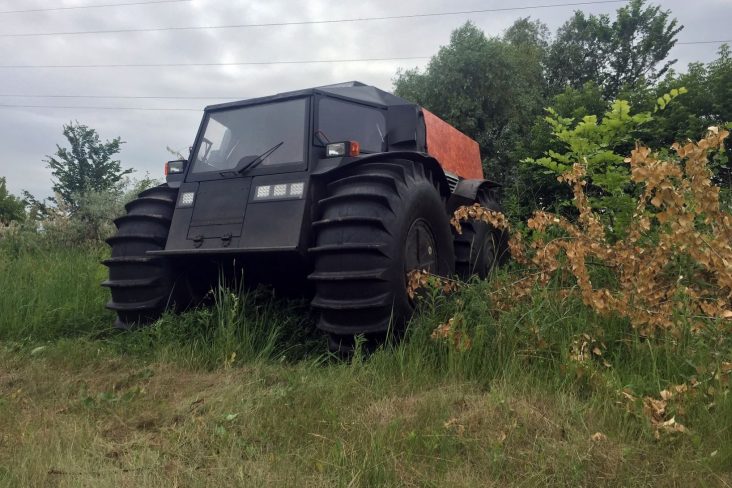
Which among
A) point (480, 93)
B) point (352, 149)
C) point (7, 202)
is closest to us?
point (352, 149)

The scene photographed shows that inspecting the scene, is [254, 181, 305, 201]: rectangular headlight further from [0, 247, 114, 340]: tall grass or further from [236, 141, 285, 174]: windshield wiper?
[0, 247, 114, 340]: tall grass

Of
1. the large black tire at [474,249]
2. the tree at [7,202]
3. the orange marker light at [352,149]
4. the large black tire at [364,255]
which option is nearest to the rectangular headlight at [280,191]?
the large black tire at [364,255]

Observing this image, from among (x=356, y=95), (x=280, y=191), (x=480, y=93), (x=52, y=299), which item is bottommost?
(x=52, y=299)

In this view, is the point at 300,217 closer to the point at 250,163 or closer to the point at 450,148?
the point at 250,163

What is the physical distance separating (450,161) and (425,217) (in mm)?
2596

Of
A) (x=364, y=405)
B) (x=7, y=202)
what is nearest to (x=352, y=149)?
(x=364, y=405)

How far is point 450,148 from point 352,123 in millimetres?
2082

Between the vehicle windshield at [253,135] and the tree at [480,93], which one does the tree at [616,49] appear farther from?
the vehicle windshield at [253,135]

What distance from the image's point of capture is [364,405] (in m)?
3.04

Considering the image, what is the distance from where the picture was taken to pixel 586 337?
333cm

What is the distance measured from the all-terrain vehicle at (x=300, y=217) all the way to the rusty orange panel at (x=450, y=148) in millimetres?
820

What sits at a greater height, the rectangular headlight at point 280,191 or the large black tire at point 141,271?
the rectangular headlight at point 280,191

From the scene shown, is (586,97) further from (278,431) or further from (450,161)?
(278,431)

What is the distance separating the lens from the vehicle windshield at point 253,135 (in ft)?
14.5
